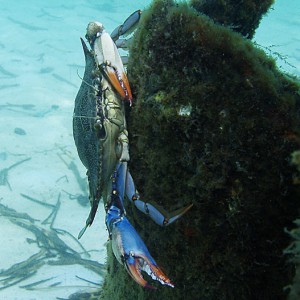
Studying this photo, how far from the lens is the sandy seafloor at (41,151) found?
20.4ft

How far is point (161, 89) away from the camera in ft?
7.16

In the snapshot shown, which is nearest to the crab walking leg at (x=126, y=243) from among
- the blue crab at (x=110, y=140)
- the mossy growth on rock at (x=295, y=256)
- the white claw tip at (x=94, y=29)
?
the blue crab at (x=110, y=140)

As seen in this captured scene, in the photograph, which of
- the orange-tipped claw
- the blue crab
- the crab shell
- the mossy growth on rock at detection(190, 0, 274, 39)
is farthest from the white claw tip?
the orange-tipped claw

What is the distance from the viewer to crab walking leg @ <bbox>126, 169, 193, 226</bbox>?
7.00 feet

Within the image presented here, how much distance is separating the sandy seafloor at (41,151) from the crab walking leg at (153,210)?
1.45 metres

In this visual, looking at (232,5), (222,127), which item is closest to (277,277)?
(222,127)

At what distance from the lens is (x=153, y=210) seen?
2256 mm

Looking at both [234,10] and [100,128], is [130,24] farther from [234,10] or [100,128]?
[100,128]

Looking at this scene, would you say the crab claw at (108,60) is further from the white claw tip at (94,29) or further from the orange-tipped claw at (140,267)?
the orange-tipped claw at (140,267)

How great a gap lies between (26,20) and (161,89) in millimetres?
25976

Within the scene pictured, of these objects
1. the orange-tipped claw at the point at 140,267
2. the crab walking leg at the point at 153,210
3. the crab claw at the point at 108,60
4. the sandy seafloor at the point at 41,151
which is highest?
the crab claw at the point at 108,60

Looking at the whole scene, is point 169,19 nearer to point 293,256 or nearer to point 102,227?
point 293,256

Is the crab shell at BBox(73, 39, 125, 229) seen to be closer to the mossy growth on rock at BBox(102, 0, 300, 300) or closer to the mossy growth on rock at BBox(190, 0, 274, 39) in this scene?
the mossy growth on rock at BBox(102, 0, 300, 300)

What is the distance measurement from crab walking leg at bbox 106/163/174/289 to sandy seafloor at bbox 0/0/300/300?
1565 mm
